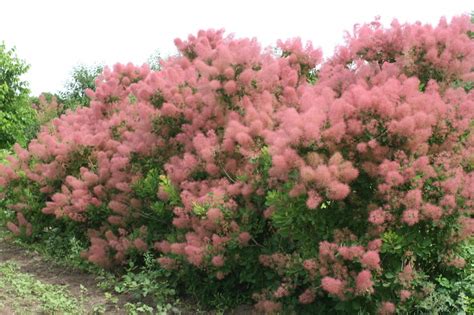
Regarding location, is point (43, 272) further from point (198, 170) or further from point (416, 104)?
point (416, 104)

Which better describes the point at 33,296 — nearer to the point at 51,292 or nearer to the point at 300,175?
the point at 51,292

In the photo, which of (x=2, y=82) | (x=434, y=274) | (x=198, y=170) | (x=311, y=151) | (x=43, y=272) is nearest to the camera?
(x=311, y=151)

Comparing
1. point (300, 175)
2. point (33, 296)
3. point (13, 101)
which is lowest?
point (33, 296)

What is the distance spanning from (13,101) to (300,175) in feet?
83.3

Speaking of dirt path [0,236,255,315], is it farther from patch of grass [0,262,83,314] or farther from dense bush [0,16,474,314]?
dense bush [0,16,474,314]

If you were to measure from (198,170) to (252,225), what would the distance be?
1040mm

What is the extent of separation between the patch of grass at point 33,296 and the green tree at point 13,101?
2006 centimetres

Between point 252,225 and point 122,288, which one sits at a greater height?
point 252,225

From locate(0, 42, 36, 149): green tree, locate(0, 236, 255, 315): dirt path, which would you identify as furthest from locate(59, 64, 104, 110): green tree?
locate(0, 236, 255, 315): dirt path

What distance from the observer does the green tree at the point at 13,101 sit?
26.3m

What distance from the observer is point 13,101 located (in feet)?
89.7

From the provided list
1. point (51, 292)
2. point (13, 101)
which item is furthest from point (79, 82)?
point (51, 292)

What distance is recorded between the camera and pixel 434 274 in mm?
5371

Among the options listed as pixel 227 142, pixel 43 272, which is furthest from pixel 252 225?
pixel 43 272
